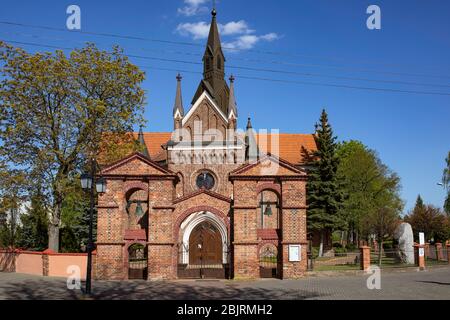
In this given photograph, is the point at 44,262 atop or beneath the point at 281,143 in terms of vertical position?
beneath

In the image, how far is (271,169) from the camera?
2102 centimetres

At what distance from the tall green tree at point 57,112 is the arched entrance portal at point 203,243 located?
22.4ft

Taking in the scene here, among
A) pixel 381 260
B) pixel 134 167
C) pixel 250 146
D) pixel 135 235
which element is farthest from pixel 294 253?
pixel 250 146

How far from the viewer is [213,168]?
3631cm

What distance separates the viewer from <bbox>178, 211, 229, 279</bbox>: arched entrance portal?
2403 cm

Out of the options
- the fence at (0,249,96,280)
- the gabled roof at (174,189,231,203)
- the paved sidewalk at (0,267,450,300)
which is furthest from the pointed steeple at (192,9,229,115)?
the paved sidewalk at (0,267,450,300)

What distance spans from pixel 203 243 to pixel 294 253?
19.3 feet

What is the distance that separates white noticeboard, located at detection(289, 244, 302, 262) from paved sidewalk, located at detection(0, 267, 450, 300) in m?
0.95

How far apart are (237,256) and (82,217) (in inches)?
728

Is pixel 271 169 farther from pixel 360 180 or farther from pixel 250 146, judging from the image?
pixel 360 180

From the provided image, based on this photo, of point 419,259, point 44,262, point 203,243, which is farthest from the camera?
point 419,259

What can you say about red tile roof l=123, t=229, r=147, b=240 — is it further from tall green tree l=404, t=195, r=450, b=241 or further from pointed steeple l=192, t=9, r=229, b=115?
tall green tree l=404, t=195, r=450, b=241
